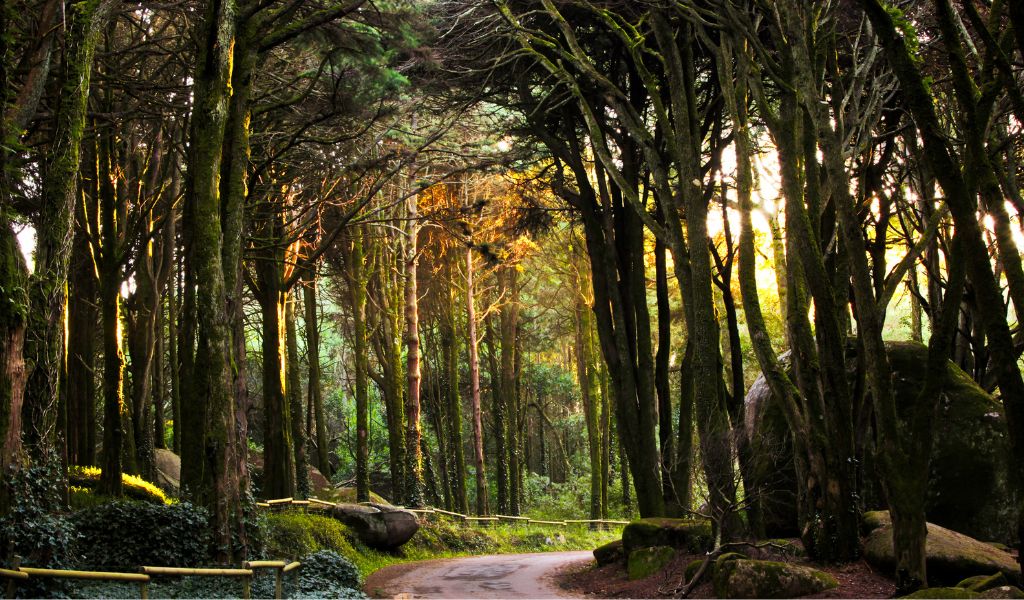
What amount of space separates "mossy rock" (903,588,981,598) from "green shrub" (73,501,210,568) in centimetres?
718

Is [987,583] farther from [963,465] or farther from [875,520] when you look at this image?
[963,465]

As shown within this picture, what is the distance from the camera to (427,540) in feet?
64.7

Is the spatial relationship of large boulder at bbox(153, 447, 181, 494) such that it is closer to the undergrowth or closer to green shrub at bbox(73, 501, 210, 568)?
the undergrowth

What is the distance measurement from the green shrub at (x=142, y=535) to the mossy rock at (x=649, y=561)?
6.45 meters

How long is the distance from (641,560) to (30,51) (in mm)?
10944

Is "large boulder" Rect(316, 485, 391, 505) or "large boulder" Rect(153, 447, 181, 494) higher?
"large boulder" Rect(153, 447, 181, 494)

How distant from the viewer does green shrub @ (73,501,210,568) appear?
907cm

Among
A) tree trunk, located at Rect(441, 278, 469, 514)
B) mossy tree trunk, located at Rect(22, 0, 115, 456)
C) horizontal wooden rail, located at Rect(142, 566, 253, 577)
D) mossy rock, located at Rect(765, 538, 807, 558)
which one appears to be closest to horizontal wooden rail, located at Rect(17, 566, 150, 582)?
horizontal wooden rail, located at Rect(142, 566, 253, 577)

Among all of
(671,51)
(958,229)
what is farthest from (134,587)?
(671,51)

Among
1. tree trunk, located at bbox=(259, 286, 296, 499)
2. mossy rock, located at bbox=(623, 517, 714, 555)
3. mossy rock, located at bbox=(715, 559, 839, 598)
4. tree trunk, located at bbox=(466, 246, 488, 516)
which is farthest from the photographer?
tree trunk, located at bbox=(466, 246, 488, 516)

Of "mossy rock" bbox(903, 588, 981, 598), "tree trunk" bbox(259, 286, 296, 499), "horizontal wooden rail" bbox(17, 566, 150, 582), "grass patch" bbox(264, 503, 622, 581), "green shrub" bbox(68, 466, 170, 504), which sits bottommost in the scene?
"grass patch" bbox(264, 503, 622, 581)

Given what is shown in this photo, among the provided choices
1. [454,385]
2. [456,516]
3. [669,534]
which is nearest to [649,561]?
[669,534]

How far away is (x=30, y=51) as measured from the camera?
35.3 feet

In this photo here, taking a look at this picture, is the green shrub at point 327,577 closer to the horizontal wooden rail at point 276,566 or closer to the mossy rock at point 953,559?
the horizontal wooden rail at point 276,566
